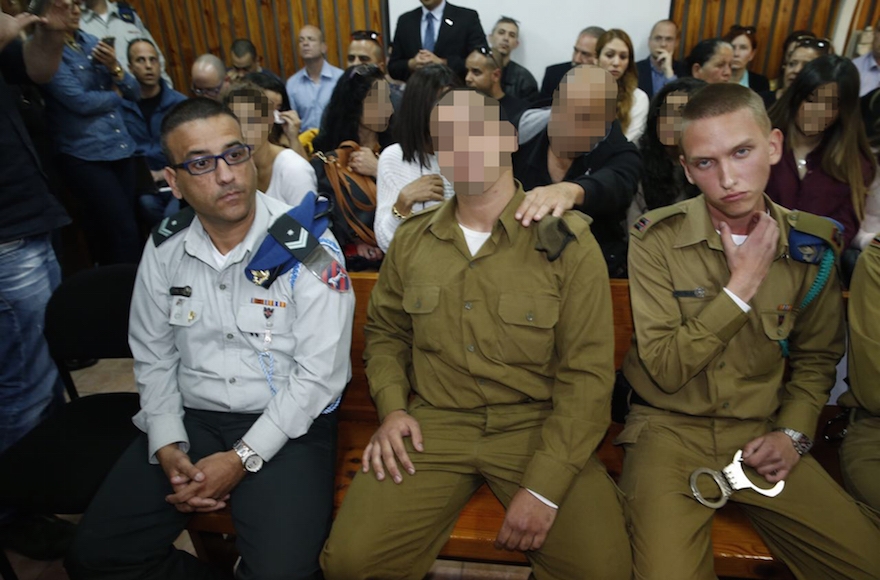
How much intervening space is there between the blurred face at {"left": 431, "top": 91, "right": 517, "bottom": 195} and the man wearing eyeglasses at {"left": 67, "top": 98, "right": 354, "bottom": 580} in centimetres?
46

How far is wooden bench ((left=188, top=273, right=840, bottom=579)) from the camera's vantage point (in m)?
1.35

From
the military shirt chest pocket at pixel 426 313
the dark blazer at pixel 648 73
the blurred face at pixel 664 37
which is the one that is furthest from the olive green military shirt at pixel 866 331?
the blurred face at pixel 664 37

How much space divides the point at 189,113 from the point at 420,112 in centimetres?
96

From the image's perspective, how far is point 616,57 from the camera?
3.67 m

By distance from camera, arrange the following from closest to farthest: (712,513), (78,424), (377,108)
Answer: (712,513), (78,424), (377,108)

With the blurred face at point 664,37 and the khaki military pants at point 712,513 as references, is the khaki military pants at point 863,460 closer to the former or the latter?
the khaki military pants at point 712,513

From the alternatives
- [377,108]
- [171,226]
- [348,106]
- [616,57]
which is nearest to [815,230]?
[171,226]

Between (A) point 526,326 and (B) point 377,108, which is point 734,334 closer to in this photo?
(A) point 526,326

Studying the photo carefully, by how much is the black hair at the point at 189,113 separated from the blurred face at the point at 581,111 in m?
1.14

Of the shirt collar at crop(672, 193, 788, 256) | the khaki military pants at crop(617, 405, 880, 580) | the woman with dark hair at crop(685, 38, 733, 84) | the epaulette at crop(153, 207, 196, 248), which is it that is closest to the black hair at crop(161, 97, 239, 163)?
the epaulette at crop(153, 207, 196, 248)

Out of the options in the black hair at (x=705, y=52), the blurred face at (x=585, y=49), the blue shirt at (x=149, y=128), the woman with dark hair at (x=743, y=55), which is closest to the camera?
the blue shirt at (x=149, y=128)

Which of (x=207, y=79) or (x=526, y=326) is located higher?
(x=207, y=79)

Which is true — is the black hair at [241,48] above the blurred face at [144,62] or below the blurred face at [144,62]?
above

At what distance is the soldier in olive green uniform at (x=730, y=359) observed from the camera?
4.20 feet
